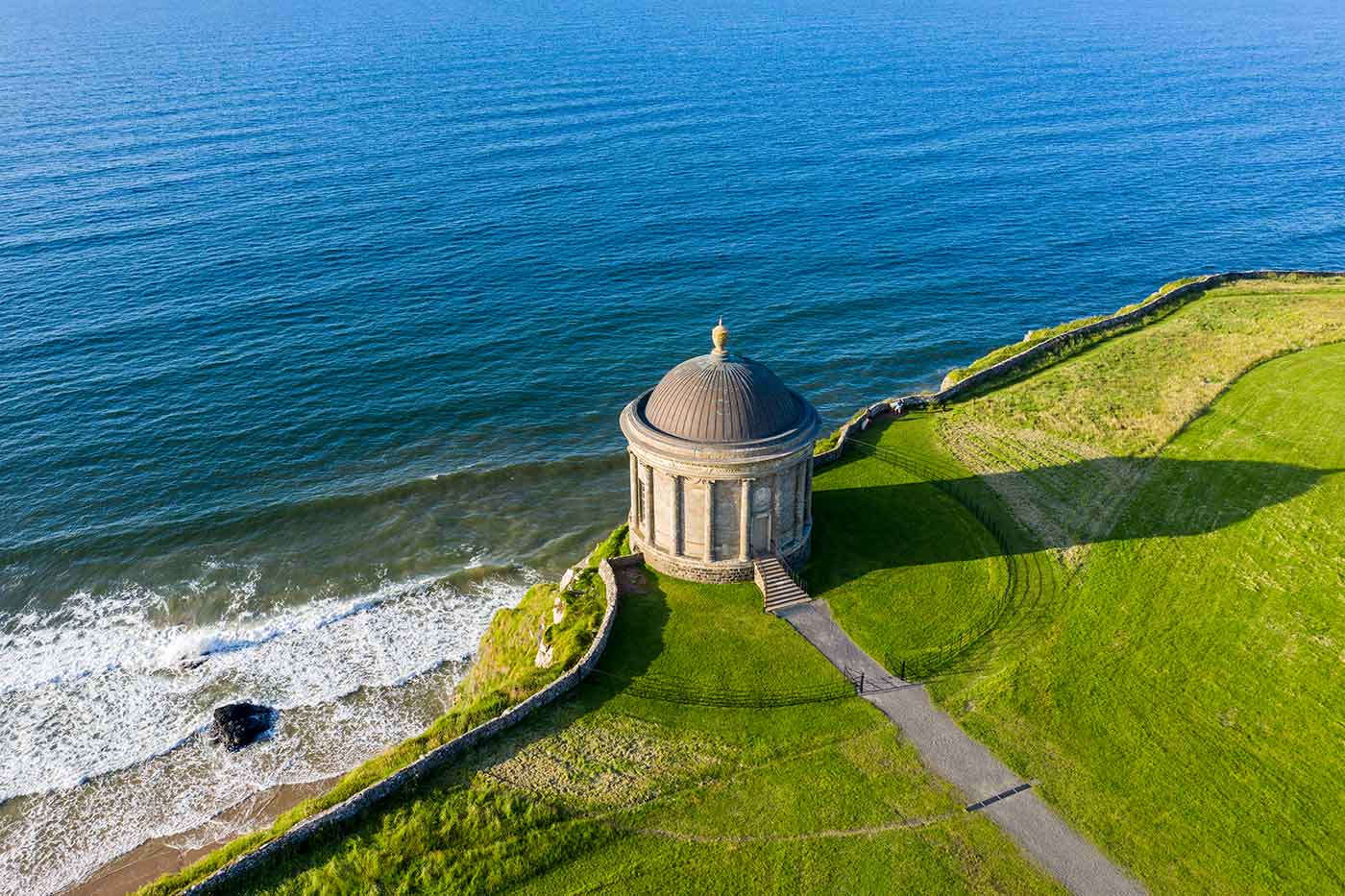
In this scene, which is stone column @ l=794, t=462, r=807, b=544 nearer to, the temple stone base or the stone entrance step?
the temple stone base

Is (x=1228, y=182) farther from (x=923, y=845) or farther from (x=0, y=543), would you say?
(x=0, y=543)

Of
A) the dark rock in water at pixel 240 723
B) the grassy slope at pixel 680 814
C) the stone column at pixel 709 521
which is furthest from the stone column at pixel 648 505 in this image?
the dark rock in water at pixel 240 723

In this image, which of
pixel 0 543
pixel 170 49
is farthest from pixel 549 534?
pixel 170 49

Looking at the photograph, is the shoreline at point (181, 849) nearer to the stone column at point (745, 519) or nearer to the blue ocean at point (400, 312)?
the blue ocean at point (400, 312)

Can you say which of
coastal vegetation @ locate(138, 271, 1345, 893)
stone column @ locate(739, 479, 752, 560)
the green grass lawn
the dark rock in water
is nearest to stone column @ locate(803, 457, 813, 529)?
coastal vegetation @ locate(138, 271, 1345, 893)

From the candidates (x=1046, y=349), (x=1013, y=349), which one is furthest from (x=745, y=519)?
(x=1046, y=349)

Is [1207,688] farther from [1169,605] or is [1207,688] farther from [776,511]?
[776,511]
